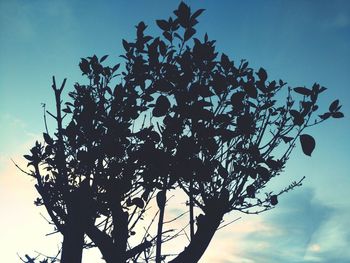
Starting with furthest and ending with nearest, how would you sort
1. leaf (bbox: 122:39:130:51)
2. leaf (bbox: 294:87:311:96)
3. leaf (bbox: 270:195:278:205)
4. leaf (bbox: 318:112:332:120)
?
leaf (bbox: 270:195:278:205) < leaf (bbox: 122:39:130:51) < leaf (bbox: 318:112:332:120) < leaf (bbox: 294:87:311:96)

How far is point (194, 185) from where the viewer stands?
654 cm

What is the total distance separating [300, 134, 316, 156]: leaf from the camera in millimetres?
4242

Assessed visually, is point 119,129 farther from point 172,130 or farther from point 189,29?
point 189,29

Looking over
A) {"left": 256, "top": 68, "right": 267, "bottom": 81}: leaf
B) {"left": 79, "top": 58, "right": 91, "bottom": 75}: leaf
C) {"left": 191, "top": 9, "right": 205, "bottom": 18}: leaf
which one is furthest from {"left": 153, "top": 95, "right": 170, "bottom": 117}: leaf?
{"left": 79, "top": 58, "right": 91, "bottom": 75}: leaf

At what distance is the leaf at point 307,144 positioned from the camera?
424 centimetres

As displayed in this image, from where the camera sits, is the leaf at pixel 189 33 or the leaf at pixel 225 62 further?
the leaf at pixel 225 62

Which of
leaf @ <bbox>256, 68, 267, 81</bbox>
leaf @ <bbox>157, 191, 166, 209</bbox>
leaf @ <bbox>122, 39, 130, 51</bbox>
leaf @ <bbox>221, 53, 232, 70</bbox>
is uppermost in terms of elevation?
leaf @ <bbox>122, 39, 130, 51</bbox>

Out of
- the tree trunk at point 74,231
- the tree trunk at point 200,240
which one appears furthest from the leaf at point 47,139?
the tree trunk at point 200,240

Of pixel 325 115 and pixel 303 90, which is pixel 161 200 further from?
pixel 325 115

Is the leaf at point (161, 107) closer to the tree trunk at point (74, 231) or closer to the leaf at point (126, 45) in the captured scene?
the tree trunk at point (74, 231)

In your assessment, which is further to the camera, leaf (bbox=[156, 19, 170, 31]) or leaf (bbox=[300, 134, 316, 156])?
leaf (bbox=[156, 19, 170, 31])

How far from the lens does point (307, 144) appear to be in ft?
14.2

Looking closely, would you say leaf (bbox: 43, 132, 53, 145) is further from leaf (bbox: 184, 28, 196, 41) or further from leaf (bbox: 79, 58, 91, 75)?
leaf (bbox: 184, 28, 196, 41)

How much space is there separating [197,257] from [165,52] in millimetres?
4079
